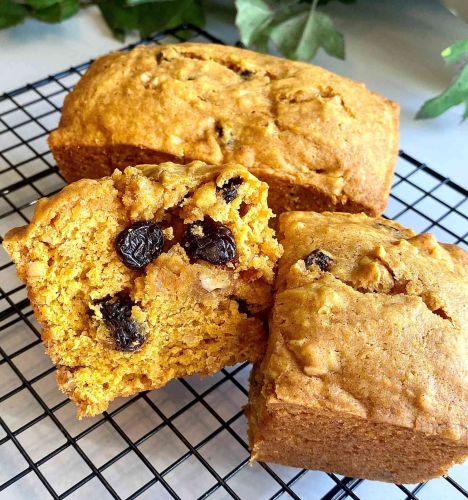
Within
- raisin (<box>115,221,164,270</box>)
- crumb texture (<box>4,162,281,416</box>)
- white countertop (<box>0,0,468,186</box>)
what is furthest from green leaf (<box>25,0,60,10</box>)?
raisin (<box>115,221,164,270</box>)

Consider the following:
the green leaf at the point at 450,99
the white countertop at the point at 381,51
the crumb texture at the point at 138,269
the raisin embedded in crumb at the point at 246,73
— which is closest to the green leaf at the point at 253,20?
the white countertop at the point at 381,51

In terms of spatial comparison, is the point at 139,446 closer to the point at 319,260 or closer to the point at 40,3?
the point at 319,260

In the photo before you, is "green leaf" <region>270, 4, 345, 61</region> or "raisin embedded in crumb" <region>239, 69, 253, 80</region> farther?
"green leaf" <region>270, 4, 345, 61</region>

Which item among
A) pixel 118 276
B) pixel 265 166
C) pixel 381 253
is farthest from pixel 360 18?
pixel 118 276

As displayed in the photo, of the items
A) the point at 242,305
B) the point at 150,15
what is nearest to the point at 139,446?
the point at 242,305

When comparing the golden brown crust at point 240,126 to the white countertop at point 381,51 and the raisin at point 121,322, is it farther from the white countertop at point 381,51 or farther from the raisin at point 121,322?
the white countertop at point 381,51

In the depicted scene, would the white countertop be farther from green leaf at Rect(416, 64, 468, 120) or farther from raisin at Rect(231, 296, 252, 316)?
raisin at Rect(231, 296, 252, 316)

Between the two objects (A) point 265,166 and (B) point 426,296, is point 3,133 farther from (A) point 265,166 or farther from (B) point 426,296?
(B) point 426,296
